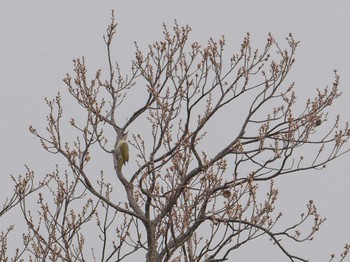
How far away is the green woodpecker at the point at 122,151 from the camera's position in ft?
30.5

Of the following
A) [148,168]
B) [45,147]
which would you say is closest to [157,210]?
[148,168]

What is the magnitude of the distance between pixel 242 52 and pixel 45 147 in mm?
2985

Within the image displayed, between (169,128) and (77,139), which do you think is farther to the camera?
(77,139)

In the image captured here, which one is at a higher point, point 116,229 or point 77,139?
point 77,139

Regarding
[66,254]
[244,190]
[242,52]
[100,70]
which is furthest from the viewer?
[100,70]

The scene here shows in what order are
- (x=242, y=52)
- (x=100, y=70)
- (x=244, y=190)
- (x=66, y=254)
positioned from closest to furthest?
1. (x=244, y=190)
2. (x=66, y=254)
3. (x=242, y=52)
4. (x=100, y=70)

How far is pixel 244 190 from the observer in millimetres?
8039

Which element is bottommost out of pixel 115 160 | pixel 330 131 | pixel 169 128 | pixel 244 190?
pixel 244 190

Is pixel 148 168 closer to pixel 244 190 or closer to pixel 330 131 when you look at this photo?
pixel 244 190

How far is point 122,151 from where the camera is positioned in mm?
9312

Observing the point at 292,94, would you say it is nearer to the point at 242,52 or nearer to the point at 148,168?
the point at 242,52

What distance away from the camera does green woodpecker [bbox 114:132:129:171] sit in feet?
30.5

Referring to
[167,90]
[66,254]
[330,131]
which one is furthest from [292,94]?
[66,254]

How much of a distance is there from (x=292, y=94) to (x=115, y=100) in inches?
113
